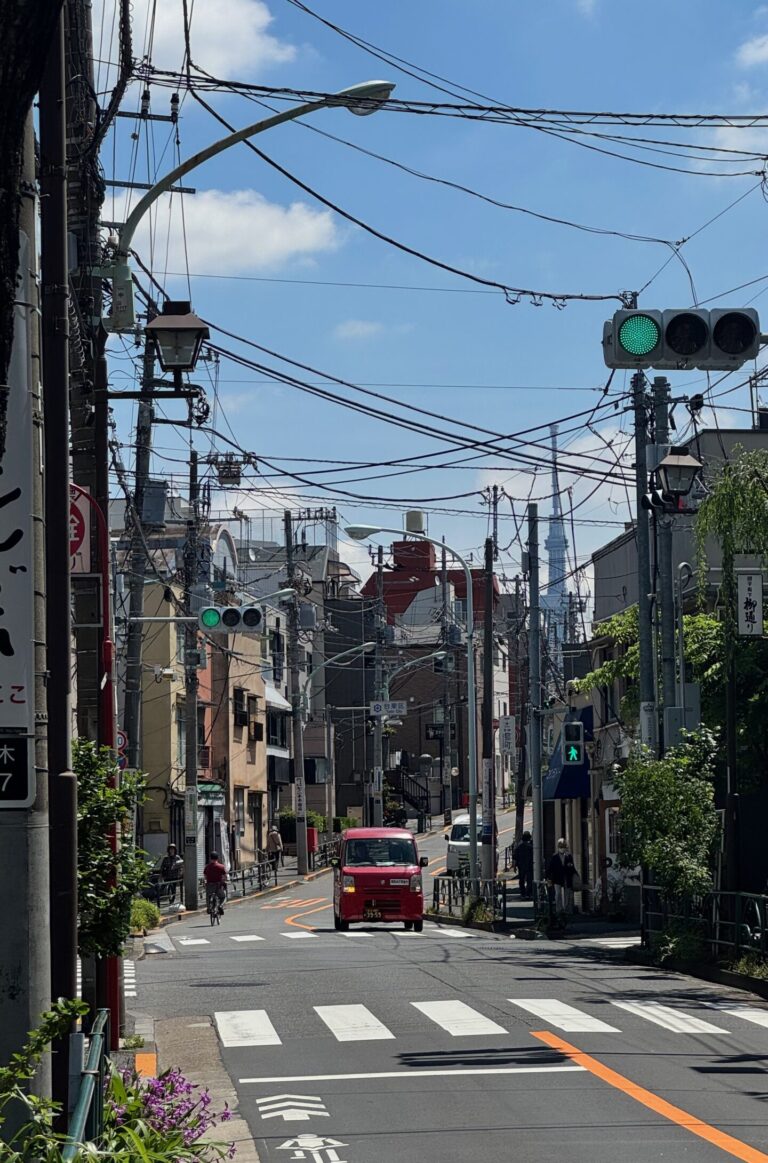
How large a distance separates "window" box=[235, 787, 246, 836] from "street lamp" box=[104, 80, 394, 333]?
5584cm

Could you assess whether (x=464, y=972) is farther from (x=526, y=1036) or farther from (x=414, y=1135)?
(x=414, y=1135)

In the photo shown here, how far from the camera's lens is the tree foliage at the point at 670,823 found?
23938mm

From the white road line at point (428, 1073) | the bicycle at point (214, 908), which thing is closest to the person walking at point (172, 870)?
the bicycle at point (214, 908)

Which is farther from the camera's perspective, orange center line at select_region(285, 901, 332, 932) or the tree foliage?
orange center line at select_region(285, 901, 332, 932)

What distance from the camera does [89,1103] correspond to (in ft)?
20.2

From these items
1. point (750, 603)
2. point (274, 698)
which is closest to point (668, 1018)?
point (750, 603)

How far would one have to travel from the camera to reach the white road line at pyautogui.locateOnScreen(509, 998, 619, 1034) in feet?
50.6

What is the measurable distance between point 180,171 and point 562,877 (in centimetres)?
2757

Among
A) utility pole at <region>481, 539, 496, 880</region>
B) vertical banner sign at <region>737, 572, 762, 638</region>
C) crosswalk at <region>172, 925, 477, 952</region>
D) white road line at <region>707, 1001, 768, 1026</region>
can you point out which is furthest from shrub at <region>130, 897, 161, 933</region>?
white road line at <region>707, 1001, 768, 1026</region>

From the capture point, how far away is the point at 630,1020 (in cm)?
1623

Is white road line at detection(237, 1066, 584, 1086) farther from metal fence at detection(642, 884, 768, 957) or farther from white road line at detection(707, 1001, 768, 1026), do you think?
metal fence at detection(642, 884, 768, 957)

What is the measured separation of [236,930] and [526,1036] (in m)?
23.3

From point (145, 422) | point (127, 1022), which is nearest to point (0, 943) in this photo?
point (127, 1022)

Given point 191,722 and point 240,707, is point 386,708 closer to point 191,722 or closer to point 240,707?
point 240,707
